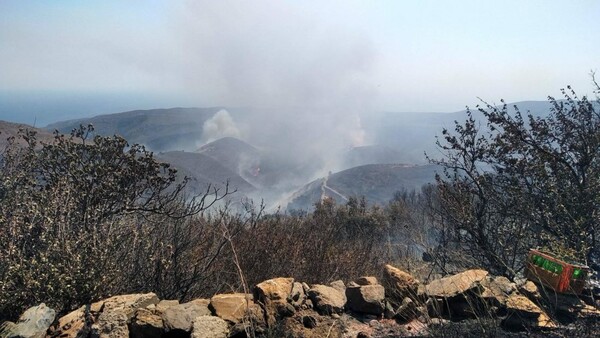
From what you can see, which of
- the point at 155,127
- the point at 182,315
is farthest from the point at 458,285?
the point at 155,127

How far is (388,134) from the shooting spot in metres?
183

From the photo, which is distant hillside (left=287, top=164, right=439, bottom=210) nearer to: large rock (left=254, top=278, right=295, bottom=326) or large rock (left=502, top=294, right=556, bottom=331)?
large rock (left=502, top=294, right=556, bottom=331)

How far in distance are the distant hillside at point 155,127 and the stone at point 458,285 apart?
5441 inches

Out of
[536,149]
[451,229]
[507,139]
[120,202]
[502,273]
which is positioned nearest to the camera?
[120,202]

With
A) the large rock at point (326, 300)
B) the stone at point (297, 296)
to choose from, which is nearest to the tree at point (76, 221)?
the stone at point (297, 296)

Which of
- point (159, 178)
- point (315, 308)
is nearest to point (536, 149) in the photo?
point (315, 308)

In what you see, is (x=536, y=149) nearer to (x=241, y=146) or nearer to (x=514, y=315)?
(x=514, y=315)

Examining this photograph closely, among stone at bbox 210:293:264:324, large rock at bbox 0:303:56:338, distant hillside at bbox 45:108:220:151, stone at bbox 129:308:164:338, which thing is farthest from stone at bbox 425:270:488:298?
distant hillside at bbox 45:108:220:151

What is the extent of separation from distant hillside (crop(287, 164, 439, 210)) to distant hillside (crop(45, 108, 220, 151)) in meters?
78.2

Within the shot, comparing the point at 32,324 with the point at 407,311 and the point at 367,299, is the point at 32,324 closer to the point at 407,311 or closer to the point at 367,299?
the point at 367,299

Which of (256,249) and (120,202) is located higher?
(120,202)

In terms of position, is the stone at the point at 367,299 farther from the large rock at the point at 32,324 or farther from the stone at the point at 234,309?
the large rock at the point at 32,324

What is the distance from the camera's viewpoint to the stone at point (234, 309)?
3990 millimetres

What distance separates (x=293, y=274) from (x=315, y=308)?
2.41 metres
